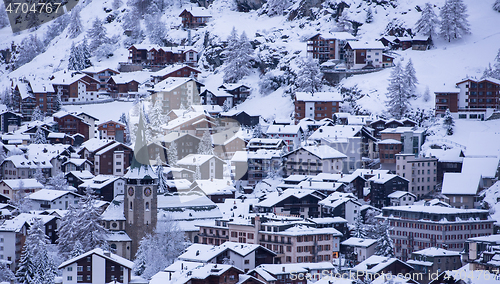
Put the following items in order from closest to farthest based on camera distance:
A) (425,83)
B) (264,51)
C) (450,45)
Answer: (425,83) < (450,45) < (264,51)

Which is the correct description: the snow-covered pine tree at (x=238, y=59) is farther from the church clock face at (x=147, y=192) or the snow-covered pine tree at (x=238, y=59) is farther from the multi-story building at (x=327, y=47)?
the church clock face at (x=147, y=192)

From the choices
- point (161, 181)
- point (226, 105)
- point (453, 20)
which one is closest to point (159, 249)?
point (161, 181)

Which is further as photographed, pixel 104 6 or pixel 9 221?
pixel 104 6

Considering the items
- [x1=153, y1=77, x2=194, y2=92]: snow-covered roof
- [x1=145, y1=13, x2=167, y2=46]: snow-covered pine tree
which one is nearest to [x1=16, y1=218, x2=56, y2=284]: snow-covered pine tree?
[x1=153, y1=77, x2=194, y2=92]: snow-covered roof

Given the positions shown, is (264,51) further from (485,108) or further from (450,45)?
(485,108)

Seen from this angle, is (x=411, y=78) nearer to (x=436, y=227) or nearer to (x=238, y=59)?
(x=238, y=59)

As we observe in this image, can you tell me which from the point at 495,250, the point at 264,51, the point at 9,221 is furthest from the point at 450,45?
the point at 9,221
